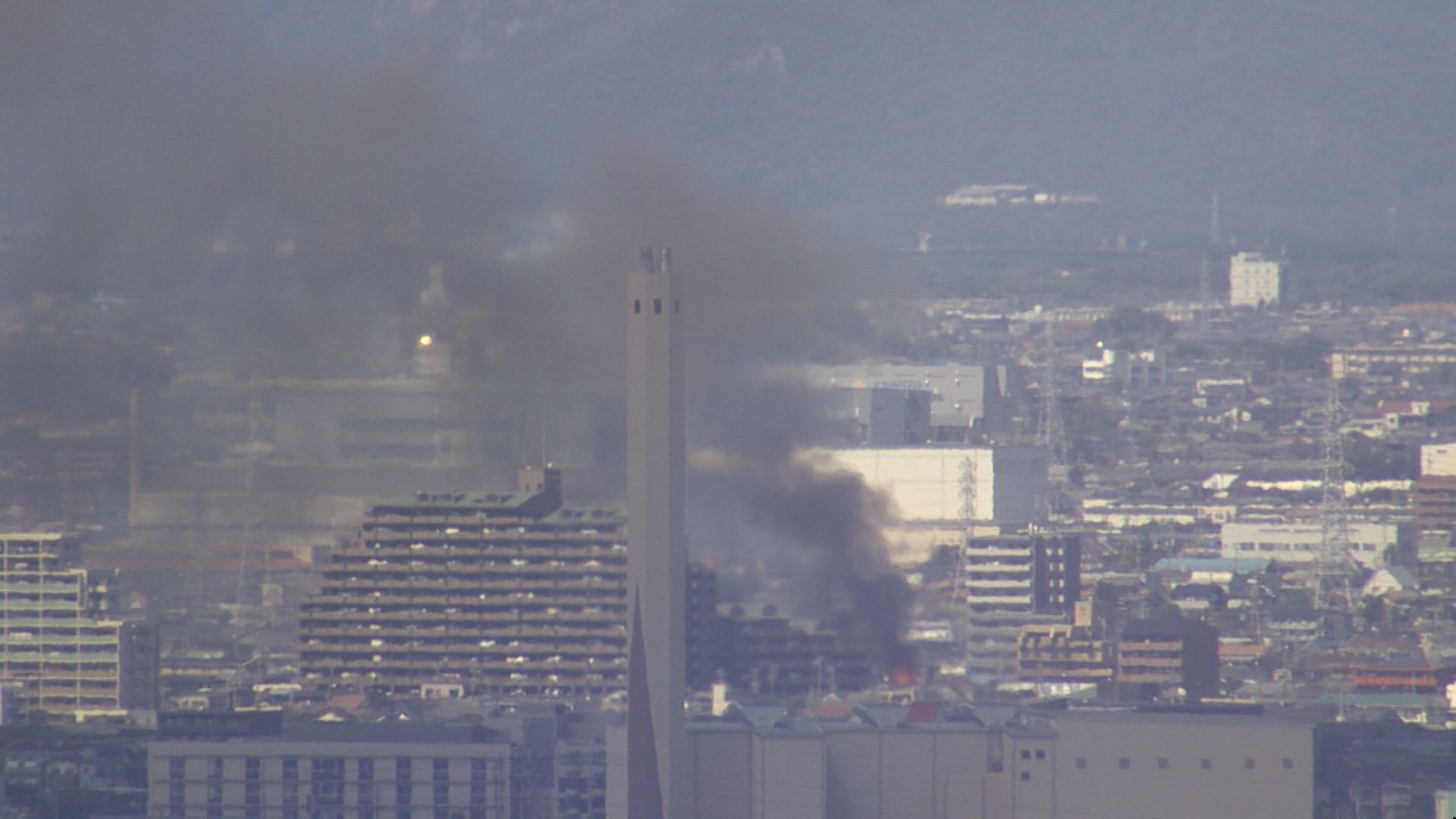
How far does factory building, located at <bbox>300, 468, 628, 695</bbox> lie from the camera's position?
38.5 metres

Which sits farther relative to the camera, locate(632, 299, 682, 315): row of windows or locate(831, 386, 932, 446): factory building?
locate(831, 386, 932, 446): factory building

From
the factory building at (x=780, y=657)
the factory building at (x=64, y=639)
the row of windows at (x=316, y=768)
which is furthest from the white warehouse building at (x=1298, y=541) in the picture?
the row of windows at (x=316, y=768)

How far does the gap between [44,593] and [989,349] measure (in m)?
41.7

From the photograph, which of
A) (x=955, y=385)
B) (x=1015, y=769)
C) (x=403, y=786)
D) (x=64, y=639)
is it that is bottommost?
(x=403, y=786)

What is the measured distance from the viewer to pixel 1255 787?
25344 millimetres

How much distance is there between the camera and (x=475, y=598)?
39656 millimetres

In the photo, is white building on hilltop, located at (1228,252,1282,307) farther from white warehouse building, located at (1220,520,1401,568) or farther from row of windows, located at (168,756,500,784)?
row of windows, located at (168,756,500,784)

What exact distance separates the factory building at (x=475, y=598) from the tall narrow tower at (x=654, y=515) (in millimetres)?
9657

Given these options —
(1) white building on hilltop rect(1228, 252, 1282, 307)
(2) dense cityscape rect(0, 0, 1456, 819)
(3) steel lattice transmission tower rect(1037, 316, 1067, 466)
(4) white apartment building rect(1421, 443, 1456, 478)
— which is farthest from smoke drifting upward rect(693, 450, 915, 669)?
(1) white building on hilltop rect(1228, 252, 1282, 307)

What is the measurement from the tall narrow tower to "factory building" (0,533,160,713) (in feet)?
30.9

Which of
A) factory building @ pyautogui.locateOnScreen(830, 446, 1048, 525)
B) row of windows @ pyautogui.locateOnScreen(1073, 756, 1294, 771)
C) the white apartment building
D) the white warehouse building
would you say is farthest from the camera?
the white apartment building

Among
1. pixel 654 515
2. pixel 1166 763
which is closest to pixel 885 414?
pixel 654 515

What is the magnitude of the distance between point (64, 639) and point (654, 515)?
472 inches

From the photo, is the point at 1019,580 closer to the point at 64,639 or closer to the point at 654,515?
the point at 64,639
